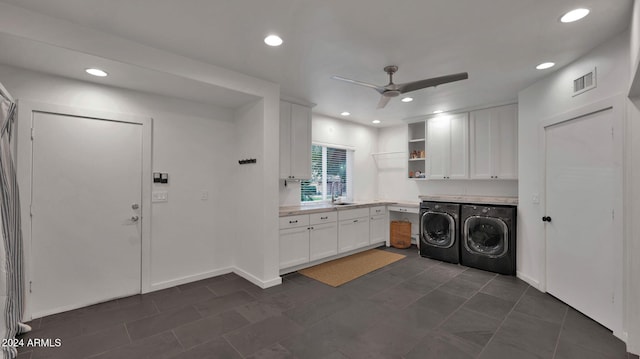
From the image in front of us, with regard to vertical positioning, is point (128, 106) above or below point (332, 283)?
above

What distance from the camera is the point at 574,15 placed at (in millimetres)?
2104

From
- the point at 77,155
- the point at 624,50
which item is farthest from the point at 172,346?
the point at 624,50

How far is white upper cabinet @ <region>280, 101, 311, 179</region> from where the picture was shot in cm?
419

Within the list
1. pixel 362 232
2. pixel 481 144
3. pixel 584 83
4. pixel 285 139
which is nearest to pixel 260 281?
pixel 285 139

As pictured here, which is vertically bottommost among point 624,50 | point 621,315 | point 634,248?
point 621,315

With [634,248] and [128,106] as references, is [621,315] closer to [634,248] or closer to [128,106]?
[634,248]

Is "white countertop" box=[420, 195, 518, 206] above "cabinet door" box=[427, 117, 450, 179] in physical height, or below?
below

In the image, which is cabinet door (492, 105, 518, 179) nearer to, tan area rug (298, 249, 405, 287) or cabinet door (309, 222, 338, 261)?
tan area rug (298, 249, 405, 287)

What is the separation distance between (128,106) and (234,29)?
69.6 inches

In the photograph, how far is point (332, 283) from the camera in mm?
3611

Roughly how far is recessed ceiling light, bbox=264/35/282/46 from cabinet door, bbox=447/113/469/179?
11.7 feet

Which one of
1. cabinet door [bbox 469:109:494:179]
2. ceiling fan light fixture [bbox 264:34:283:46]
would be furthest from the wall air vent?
ceiling fan light fixture [bbox 264:34:283:46]

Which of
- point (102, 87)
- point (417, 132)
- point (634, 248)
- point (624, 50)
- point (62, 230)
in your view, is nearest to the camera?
point (634, 248)

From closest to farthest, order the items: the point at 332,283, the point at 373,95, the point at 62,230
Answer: the point at 62,230
the point at 332,283
the point at 373,95
